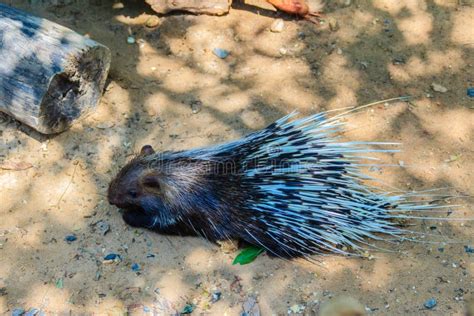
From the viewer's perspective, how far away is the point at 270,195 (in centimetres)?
284

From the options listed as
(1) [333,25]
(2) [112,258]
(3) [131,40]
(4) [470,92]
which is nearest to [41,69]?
(3) [131,40]

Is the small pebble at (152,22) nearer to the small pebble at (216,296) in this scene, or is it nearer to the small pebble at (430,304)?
the small pebble at (216,296)

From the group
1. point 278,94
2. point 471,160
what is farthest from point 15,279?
point 471,160

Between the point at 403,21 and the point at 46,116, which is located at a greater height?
the point at 403,21

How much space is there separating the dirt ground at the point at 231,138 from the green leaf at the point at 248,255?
0.03 meters

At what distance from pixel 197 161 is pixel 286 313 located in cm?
95

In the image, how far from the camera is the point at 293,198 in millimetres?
2791

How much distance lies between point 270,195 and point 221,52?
1.50 m

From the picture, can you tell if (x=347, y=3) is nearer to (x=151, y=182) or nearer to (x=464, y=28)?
(x=464, y=28)

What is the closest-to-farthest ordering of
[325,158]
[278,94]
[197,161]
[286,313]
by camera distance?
[286,313] < [325,158] < [197,161] < [278,94]

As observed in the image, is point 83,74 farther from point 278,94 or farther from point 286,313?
point 286,313

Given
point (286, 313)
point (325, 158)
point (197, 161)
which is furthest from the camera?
point (197, 161)

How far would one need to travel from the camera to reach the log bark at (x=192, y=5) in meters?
4.04

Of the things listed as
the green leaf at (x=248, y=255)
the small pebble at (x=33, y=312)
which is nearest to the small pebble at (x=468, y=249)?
the green leaf at (x=248, y=255)
